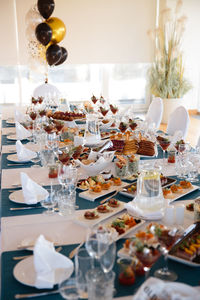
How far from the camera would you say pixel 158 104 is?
5.37 meters

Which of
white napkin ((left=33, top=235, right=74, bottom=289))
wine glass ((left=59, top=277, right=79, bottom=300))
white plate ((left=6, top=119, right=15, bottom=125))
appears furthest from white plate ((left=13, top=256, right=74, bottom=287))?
white plate ((left=6, top=119, right=15, bottom=125))

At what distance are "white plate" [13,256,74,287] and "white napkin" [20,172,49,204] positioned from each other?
0.63m

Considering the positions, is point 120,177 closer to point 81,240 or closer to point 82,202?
point 82,202

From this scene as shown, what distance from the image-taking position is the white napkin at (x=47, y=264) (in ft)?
4.84

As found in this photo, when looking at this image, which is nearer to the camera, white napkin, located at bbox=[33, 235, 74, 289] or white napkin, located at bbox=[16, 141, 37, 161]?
white napkin, located at bbox=[33, 235, 74, 289]

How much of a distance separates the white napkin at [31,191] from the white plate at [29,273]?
0.63 metres

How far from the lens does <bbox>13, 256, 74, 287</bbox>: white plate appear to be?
149cm

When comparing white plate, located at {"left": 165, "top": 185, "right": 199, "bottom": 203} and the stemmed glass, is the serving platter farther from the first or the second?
white plate, located at {"left": 165, "top": 185, "right": 199, "bottom": 203}

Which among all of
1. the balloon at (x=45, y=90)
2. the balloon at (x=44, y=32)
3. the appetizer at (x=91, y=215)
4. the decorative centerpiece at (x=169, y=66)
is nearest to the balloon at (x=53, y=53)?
the balloon at (x=44, y=32)

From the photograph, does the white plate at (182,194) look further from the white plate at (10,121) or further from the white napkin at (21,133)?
the white plate at (10,121)

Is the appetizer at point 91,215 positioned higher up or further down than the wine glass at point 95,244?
further down

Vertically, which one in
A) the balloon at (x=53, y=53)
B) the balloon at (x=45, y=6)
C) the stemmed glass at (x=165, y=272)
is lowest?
the stemmed glass at (x=165, y=272)

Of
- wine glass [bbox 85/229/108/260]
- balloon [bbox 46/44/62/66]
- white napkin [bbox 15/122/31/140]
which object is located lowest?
wine glass [bbox 85/229/108/260]

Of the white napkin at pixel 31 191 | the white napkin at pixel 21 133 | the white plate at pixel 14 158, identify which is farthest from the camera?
the white napkin at pixel 21 133
